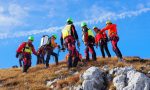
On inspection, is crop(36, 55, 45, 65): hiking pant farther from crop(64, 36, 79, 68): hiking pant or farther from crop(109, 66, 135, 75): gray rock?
crop(109, 66, 135, 75): gray rock

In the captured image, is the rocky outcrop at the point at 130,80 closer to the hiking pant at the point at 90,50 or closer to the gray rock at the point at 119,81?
the gray rock at the point at 119,81

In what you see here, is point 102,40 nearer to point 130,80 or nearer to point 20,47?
point 20,47

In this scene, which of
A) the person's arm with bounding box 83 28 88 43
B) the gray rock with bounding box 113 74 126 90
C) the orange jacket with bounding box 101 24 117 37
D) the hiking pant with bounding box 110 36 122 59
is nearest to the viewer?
the gray rock with bounding box 113 74 126 90

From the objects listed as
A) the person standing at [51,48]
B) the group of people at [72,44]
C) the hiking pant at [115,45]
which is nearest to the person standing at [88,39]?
the group of people at [72,44]

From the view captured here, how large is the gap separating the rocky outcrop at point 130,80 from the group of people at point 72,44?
5466 millimetres

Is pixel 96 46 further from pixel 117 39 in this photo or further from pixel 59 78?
pixel 59 78

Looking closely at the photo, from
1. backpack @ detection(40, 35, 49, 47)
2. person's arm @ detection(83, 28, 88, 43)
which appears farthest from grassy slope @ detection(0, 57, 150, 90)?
backpack @ detection(40, 35, 49, 47)

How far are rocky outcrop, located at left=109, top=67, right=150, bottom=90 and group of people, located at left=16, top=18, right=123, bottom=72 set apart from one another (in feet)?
17.9

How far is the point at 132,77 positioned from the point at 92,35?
9826 millimetres

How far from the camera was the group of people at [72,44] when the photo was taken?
97.4 feet

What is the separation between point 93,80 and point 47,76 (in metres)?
5.30

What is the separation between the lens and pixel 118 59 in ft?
98.1

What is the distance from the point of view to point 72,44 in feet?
97.6

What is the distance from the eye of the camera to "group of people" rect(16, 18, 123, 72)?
97.4 feet
